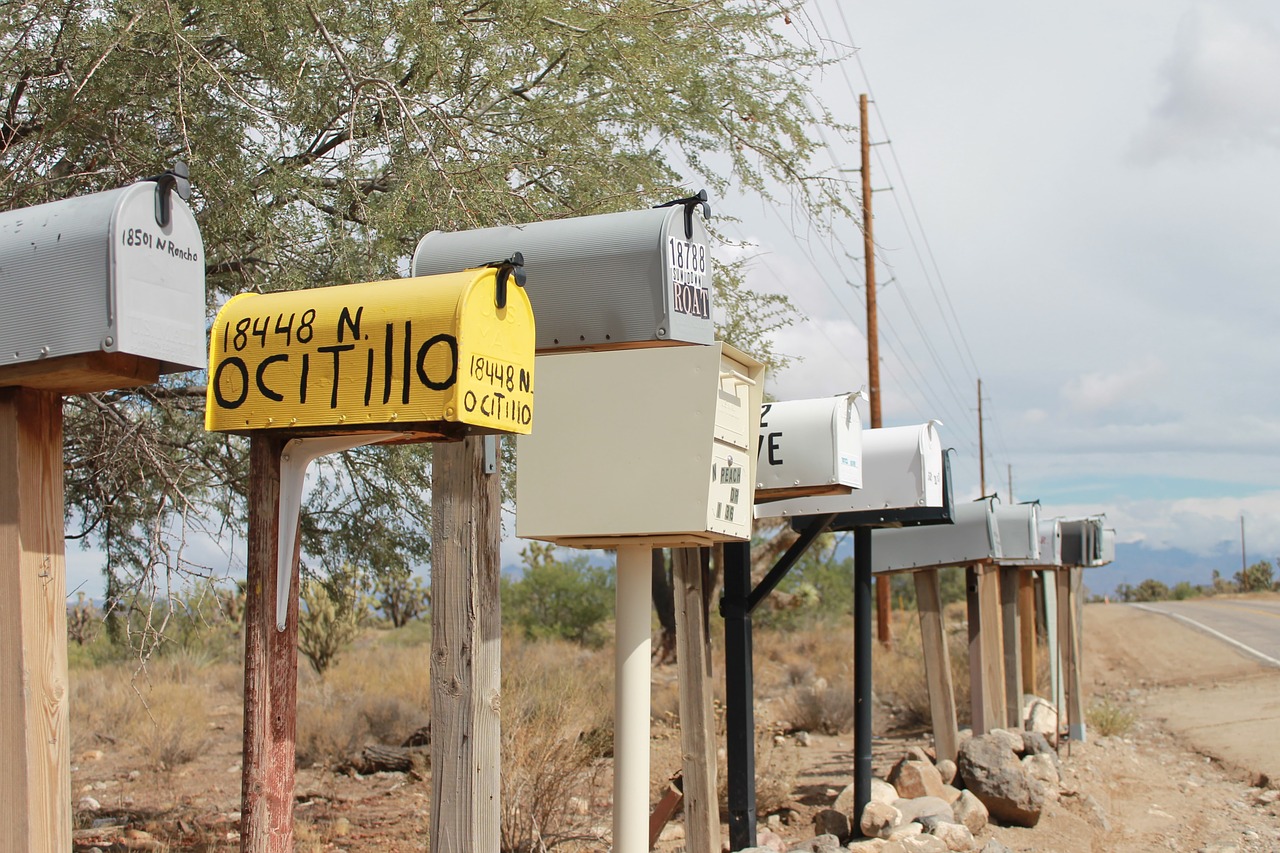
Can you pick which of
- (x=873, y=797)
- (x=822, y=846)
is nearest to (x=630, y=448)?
(x=822, y=846)

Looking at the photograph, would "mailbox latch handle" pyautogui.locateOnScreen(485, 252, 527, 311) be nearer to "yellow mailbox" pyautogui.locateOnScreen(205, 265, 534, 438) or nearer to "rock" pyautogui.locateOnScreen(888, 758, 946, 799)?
"yellow mailbox" pyautogui.locateOnScreen(205, 265, 534, 438)

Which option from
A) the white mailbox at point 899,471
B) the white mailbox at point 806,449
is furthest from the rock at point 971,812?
the white mailbox at point 806,449

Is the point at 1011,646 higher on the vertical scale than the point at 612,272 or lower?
lower

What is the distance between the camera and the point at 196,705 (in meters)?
11.6

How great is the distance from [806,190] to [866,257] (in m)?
9.87

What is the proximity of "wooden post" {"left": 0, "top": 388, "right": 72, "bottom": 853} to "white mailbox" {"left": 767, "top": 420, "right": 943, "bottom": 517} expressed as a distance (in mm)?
4020

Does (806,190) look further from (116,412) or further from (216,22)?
(116,412)

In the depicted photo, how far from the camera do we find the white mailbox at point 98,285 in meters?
2.72

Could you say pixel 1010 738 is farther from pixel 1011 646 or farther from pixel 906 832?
pixel 906 832

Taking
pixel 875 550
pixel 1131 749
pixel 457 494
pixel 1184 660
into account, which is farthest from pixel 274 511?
pixel 1184 660

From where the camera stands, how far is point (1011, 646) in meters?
10.0

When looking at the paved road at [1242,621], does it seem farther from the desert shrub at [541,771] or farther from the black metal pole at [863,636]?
the desert shrub at [541,771]

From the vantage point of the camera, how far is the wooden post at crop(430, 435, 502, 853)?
336cm

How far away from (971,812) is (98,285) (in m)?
5.94
